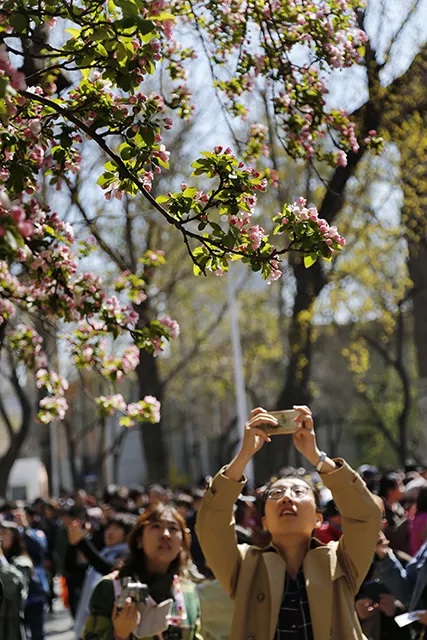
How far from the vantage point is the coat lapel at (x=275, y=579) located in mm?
5215

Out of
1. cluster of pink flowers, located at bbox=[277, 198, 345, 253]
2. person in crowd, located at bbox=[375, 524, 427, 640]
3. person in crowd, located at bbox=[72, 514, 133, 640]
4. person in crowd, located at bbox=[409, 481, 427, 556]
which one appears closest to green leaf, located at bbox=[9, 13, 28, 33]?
cluster of pink flowers, located at bbox=[277, 198, 345, 253]

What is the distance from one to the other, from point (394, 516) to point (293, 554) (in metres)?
6.75

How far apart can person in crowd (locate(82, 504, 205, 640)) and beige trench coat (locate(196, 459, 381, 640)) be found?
100cm

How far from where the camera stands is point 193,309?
123ft

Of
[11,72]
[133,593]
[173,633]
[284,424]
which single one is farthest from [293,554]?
[11,72]

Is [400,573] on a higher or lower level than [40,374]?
lower

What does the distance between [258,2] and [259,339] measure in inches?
1261

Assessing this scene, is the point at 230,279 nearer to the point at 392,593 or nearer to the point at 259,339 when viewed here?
the point at 259,339

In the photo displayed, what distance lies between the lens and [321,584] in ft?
17.4

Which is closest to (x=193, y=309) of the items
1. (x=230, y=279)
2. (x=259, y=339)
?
(x=259, y=339)

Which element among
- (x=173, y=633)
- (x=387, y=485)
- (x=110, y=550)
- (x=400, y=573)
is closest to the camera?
(x=173, y=633)

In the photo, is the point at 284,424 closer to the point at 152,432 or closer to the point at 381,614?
the point at 381,614

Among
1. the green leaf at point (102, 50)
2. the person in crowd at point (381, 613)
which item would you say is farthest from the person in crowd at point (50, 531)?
the green leaf at point (102, 50)

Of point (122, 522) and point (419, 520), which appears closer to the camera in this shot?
point (419, 520)
